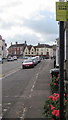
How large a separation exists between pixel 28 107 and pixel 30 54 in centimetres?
11290

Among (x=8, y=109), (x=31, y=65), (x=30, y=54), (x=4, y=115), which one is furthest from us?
(x=30, y=54)

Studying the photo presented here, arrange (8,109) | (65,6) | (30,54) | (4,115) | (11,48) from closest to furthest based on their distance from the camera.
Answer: (65,6) < (4,115) < (8,109) < (30,54) < (11,48)

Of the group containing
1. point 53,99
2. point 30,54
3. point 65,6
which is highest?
point 65,6

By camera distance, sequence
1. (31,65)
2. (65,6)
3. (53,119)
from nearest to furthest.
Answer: (65,6)
(53,119)
(31,65)

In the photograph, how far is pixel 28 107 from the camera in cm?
724

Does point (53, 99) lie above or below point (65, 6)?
below

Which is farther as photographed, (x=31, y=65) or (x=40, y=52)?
(x=40, y=52)

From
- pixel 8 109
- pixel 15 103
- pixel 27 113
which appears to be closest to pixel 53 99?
pixel 27 113

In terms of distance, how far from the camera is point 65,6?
356 cm

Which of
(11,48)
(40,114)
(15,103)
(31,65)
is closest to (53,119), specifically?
(40,114)

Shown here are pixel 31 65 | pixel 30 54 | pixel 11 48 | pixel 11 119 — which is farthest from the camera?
pixel 11 48

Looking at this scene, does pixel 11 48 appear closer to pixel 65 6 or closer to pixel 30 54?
pixel 30 54

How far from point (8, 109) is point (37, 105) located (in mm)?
1148

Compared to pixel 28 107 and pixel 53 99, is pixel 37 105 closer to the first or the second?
pixel 28 107
